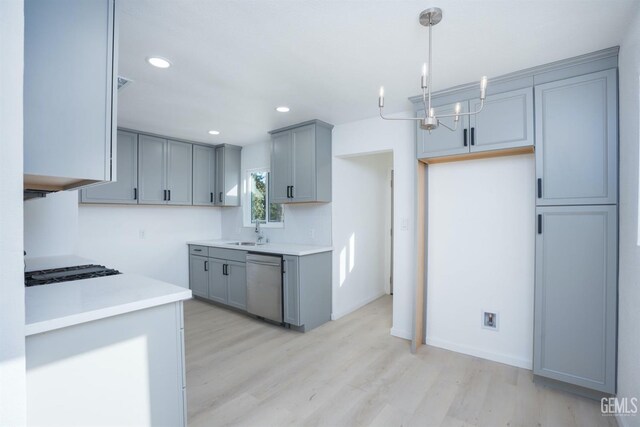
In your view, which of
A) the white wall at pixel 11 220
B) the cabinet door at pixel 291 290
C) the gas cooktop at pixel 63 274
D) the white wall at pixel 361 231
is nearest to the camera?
the white wall at pixel 11 220

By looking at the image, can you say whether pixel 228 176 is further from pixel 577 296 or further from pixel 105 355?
pixel 577 296

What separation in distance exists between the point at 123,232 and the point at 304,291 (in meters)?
2.68

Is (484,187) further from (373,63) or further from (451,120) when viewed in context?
(373,63)

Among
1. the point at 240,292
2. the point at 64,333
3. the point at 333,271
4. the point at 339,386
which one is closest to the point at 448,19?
the point at 64,333

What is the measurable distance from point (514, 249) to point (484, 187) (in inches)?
23.5

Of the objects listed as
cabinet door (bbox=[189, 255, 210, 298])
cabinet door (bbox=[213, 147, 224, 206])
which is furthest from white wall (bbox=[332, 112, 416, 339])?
cabinet door (bbox=[189, 255, 210, 298])

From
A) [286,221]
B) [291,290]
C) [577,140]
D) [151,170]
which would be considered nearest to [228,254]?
[286,221]

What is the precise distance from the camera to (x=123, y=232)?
4129 mm

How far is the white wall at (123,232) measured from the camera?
2752 mm

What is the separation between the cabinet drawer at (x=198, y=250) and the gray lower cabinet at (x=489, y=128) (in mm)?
3340

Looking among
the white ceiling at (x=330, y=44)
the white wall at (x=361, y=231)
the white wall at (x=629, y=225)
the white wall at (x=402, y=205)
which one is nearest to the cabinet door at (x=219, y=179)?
the white ceiling at (x=330, y=44)

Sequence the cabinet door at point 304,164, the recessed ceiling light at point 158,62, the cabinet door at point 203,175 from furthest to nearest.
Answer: the cabinet door at point 203,175
the cabinet door at point 304,164
the recessed ceiling light at point 158,62

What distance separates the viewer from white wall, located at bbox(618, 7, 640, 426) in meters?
1.63

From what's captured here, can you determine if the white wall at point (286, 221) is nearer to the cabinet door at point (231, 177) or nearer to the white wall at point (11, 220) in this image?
the cabinet door at point (231, 177)
